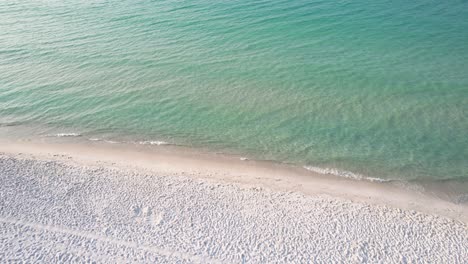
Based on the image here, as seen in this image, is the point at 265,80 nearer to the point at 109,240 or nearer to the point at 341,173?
the point at 341,173

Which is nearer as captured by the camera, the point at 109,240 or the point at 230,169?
the point at 109,240

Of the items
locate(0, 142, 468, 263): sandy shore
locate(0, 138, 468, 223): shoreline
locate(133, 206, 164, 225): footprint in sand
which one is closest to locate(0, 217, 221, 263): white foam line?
locate(0, 142, 468, 263): sandy shore

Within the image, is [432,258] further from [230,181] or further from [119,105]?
[119,105]

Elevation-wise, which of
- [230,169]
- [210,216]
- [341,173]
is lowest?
[230,169]

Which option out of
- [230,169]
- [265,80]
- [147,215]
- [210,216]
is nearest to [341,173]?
[230,169]

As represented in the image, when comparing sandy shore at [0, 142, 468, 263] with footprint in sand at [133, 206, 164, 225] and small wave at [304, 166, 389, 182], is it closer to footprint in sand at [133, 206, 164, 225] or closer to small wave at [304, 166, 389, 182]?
footprint in sand at [133, 206, 164, 225]

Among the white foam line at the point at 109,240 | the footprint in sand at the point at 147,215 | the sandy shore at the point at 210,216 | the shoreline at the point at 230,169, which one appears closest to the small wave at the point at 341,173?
the shoreline at the point at 230,169
